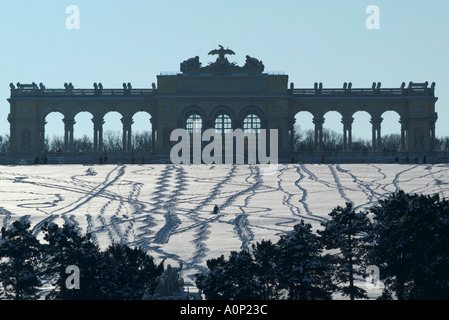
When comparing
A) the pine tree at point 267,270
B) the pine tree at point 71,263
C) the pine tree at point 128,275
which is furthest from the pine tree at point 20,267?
the pine tree at point 267,270

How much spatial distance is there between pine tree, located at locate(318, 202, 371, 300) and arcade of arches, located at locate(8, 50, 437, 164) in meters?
57.7

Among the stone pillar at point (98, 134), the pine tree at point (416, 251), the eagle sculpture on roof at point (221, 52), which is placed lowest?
the pine tree at point (416, 251)

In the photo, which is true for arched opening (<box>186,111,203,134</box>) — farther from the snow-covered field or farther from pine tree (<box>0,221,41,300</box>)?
pine tree (<box>0,221,41,300</box>)

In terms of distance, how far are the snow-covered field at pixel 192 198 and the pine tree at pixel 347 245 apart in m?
6.23

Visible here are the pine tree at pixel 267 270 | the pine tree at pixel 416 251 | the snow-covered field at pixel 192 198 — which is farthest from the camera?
the snow-covered field at pixel 192 198

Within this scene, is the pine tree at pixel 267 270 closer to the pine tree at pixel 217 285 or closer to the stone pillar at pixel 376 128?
the pine tree at pixel 217 285

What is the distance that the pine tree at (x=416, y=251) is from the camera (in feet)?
130

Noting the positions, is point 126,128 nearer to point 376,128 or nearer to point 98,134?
point 98,134

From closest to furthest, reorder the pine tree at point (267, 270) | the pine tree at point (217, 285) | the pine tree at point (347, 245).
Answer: the pine tree at point (217, 285)
the pine tree at point (267, 270)
the pine tree at point (347, 245)

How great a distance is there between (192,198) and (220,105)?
3550cm

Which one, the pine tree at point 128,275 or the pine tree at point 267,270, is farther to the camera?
the pine tree at point 267,270

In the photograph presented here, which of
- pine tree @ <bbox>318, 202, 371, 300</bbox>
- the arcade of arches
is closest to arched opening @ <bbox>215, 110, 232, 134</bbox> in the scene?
the arcade of arches

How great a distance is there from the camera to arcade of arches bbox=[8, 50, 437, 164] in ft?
341
